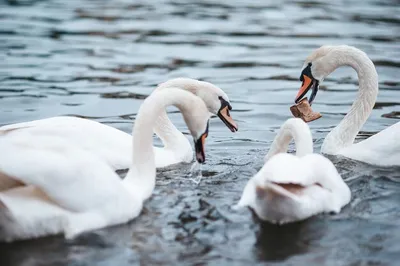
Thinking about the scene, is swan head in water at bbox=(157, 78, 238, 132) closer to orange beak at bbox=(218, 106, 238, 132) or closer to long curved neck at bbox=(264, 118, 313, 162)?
orange beak at bbox=(218, 106, 238, 132)

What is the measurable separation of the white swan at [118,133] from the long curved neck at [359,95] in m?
1.28

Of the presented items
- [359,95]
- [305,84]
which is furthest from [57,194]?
[359,95]

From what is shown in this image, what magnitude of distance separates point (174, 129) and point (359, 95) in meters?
2.29

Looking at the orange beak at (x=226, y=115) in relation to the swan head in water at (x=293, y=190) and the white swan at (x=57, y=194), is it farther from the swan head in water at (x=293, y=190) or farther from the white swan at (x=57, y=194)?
the white swan at (x=57, y=194)

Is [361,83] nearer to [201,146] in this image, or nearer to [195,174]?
[195,174]

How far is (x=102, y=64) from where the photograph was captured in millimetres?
16531

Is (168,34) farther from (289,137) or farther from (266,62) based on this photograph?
(289,137)

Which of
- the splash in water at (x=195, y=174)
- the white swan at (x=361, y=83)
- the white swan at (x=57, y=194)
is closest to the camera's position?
the white swan at (x=57, y=194)

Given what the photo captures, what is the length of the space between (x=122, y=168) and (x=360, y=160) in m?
2.59

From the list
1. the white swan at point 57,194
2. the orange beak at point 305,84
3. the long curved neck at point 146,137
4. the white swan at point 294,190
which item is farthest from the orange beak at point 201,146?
the orange beak at point 305,84

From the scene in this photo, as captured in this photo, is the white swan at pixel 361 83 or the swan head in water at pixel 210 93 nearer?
the swan head in water at pixel 210 93

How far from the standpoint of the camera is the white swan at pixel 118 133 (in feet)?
27.9

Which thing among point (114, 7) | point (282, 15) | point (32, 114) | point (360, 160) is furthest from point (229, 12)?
point (360, 160)

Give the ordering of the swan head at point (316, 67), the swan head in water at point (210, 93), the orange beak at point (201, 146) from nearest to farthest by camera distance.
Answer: the orange beak at point (201, 146), the swan head in water at point (210, 93), the swan head at point (316, 67)
